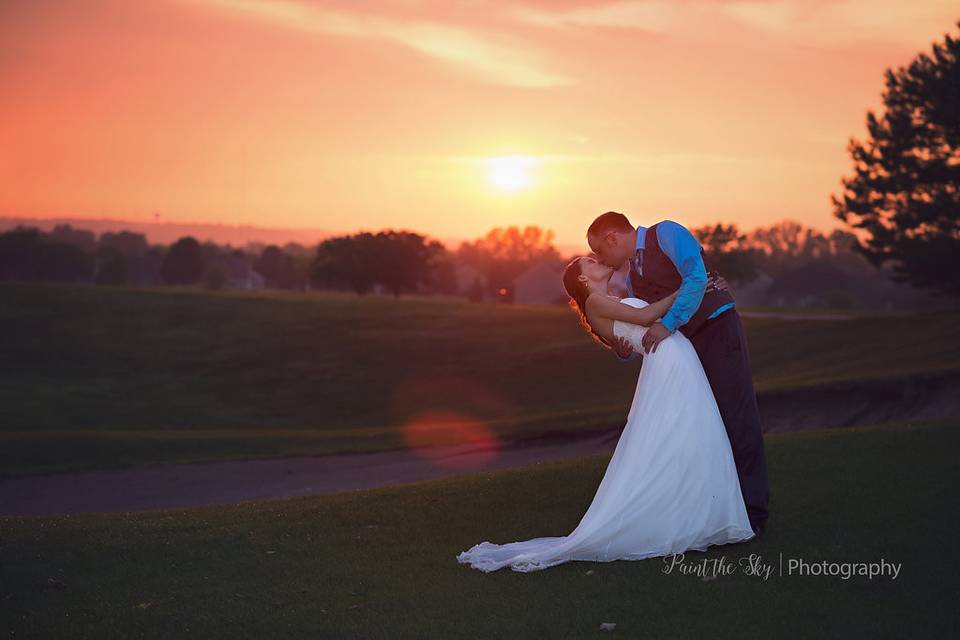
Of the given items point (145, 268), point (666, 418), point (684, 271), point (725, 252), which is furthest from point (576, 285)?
point (145, 268)

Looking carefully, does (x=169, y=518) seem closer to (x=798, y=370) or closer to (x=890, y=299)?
(x=798, y=370)

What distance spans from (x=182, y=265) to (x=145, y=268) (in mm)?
18223

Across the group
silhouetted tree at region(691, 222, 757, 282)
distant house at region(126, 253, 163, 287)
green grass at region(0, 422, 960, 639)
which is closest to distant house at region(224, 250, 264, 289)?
distant house at region(126, 253, 163, 287)

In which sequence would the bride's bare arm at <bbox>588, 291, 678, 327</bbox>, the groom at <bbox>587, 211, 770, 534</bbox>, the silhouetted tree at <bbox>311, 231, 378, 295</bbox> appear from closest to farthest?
the bride's bare arm at <bbox>588, 291, 678, 327</bbox>, the groom at <bbox>587, 211, 770, 534</bbox>, the silhouetted tree at <bbox>311, 231, 378, 295</bbox>

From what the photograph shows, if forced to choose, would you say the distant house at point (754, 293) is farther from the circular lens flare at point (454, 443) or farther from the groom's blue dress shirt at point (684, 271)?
the groom's blue dress shirt at point (684, 271)

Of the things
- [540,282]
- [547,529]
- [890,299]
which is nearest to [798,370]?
[547,529]

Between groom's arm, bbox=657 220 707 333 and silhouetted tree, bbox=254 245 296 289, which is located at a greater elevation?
silhouetted tree, bbox=254 245 296 289

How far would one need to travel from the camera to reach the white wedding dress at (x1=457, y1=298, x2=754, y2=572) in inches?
329

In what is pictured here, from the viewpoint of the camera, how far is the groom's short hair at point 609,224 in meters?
8.84

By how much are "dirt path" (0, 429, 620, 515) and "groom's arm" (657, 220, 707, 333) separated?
9.67 m

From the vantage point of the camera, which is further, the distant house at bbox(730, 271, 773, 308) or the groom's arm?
the distant house at bbox(730, 271, 773, 308)

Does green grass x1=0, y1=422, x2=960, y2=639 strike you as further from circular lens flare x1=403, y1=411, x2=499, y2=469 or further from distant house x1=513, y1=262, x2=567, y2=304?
distant house x1=513, y1=262, x2=567, y2=304

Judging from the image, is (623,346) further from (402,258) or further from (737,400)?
(402,258)

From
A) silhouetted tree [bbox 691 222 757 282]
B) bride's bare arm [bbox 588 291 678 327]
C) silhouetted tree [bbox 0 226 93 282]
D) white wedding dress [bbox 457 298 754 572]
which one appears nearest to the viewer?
white wedding dress [bbox 457 298 754 572]
